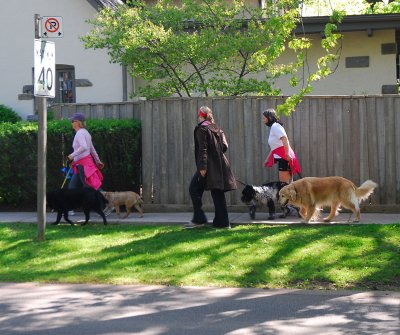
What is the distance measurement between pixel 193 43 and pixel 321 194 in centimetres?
444

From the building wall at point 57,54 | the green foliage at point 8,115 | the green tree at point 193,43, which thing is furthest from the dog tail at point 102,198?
the green foliage at point 8,115

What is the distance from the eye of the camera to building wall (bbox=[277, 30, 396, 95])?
17516 mm

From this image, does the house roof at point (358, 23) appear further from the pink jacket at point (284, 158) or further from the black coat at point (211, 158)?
the black coat at point (211, 158)

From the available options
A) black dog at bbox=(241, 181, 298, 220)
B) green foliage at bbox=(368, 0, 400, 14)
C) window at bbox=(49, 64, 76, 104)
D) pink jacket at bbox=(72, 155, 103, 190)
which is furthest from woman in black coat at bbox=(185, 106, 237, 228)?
green foliage at bbox=(368, 0, 400, 14)

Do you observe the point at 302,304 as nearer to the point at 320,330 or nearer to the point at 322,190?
the point at 320,330

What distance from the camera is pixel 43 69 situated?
9930 millimetres

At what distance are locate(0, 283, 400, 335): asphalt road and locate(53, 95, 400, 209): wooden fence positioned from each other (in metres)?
4.64

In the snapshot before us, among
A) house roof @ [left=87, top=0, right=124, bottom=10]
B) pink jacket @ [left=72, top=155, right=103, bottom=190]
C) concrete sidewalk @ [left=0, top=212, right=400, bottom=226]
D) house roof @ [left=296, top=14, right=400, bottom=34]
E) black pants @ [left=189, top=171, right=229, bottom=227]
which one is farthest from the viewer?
house roof @ [left=87, top=0, right=124, bottom=10]

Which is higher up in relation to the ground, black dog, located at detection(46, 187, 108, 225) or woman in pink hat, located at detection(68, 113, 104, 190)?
woman in pink hat, located at detection(68, 113, 104, 190)

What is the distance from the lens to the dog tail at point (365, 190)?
1070 cm

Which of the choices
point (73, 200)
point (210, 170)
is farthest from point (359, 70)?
point (73, 200)

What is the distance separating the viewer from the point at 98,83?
18.4m

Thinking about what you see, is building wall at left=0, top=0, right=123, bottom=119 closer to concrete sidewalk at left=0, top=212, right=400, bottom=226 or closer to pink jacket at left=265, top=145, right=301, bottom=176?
concrete sidewalk at left=0, top=212, right=400, bottom=226

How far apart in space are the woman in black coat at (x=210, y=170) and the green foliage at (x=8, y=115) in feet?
29.5
